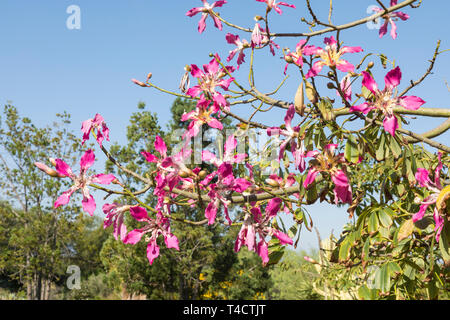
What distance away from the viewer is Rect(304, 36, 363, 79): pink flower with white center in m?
1.32

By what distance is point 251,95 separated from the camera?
1.71 meters

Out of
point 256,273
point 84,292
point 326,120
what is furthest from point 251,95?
point 84,292

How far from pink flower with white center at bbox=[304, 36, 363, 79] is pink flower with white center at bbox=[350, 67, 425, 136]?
→ 9 cm

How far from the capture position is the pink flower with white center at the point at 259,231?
1.27 m

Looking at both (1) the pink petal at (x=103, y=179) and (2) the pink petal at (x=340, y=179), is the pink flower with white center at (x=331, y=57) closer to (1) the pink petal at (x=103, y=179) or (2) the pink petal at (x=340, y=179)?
(2) the pink petal at (x=340, y=179)

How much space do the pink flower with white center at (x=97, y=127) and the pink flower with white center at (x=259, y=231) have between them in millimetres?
593

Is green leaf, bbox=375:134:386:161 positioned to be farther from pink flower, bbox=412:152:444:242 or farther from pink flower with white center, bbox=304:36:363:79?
pink flower with white center, bbox=304:36:363:79

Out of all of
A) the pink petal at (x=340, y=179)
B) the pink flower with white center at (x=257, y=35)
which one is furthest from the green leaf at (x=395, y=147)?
the pink flower with white center at (x=257, y=35)

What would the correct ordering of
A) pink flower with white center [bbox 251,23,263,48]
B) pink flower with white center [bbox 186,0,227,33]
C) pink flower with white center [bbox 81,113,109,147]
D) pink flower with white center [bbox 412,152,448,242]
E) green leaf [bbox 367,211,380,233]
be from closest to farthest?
pink flower with white center [bbox 412,152,448,242], green leaf [bbox 367,211,380,233], pink flower with white center [bbox 81,113,109,147], pink flower with white center [bbox 251,23,263,48], pink flower with white center [bbox 186,0,227,33]

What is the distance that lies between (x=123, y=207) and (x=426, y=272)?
1.14m

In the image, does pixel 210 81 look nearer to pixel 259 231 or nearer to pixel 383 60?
pixel 259 231

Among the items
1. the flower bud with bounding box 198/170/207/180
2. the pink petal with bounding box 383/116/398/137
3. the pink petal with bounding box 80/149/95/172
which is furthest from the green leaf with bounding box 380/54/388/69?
the pink petal with bounding box 80/149/95/172

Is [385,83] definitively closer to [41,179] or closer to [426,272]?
[426,272]

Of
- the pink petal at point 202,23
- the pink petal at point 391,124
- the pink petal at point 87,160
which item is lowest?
the pink petal at point 87,160
